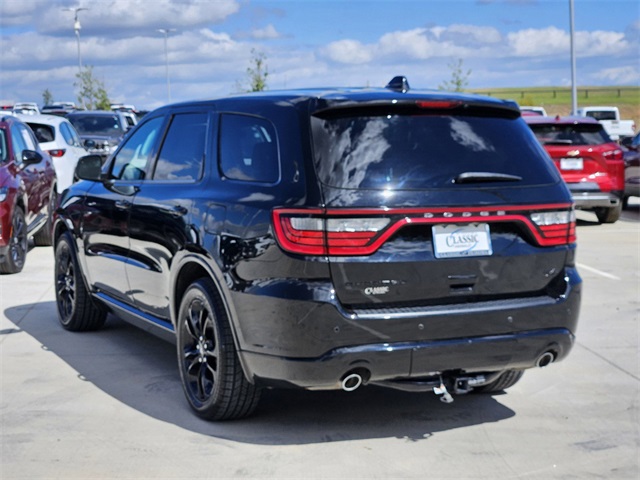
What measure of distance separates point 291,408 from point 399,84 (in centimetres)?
188

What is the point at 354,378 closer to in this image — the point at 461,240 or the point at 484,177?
the point at 461,240

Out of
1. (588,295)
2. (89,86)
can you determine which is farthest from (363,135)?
(89,86)

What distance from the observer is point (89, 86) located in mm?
79938

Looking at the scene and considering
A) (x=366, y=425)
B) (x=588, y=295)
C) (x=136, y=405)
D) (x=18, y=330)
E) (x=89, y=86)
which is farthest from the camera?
(x=89, y=86)

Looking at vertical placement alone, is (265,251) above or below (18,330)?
above

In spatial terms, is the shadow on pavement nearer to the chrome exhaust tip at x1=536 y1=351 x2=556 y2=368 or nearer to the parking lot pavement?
the parking lot pavement

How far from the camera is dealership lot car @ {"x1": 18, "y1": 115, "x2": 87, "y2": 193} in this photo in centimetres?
1734

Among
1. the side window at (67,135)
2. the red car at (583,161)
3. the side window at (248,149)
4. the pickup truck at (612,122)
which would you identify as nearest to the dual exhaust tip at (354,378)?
the side window at (248,149)

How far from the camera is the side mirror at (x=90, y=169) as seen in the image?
25.0 feet

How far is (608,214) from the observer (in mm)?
17125

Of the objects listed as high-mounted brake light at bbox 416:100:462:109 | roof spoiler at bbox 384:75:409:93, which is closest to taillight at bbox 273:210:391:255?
high-mounted brake light at bbox 416:100:462:109

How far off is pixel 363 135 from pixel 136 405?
2164 mm

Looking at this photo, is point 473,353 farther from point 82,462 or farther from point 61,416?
point 61,416

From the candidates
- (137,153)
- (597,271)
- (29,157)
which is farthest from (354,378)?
(29,157)
